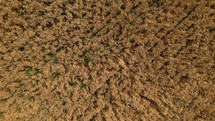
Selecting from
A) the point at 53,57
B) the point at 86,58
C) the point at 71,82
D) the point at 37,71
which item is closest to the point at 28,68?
the point at 37,71

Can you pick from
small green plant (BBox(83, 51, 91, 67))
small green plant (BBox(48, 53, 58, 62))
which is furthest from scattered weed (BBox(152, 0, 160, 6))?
small green plant (BBox(48, 53, 58, 62))

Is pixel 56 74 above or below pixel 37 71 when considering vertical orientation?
below

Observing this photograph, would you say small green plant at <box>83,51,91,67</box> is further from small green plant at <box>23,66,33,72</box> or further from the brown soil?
small green plant at <box>23,66,33,72</box>

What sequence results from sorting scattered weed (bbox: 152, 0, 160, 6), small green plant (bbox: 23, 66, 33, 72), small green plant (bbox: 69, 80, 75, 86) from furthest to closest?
1. small green plant (bbox: 69, 80, 75, 86)
2. small green plant (bbox: 23, 66, 33, 72)
3. scattered weed (bbox: 152, 0, 160, 6)

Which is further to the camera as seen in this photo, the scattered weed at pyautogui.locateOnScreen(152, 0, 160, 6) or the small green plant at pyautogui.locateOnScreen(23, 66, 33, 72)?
the small green plant at pyautogui.locateOnScreen(23, 66, 33, 72)

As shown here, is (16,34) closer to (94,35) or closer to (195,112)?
(94,35)

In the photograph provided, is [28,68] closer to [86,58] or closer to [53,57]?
[53,57]

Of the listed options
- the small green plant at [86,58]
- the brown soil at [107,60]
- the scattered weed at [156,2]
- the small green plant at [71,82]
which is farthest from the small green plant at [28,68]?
the scattered weed at [156,2]

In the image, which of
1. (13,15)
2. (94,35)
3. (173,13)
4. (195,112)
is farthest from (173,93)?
(13,15)

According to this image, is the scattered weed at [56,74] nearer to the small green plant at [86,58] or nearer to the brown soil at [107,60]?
the brown soil at [107,60]
